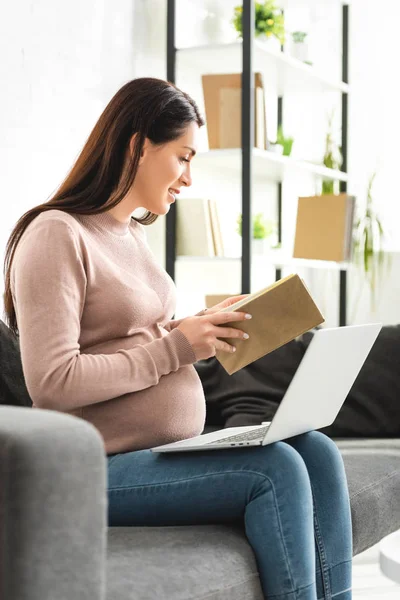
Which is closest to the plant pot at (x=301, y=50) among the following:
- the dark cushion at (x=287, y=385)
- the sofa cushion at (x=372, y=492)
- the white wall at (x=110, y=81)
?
the white wall at (x=110, y=81)

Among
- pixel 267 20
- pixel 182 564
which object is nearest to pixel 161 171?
pixel 182 564

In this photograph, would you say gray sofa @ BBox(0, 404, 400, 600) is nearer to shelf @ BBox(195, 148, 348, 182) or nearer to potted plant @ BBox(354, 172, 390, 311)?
shelf @ BBox(195, 148, 348, 182)

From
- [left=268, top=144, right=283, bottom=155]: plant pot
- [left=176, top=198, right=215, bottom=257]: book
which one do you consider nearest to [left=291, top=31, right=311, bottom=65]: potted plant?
[left=268, top=144, right=283, bottom=155]: plant pot

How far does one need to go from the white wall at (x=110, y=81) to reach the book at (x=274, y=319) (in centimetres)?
128

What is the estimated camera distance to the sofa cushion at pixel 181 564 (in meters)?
1.16

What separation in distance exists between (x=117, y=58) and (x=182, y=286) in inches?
34.5

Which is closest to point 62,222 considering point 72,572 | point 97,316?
point 97,316

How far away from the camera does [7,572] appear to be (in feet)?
3.00

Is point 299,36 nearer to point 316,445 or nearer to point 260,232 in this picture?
point 260,232

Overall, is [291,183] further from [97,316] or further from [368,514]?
[97,316]

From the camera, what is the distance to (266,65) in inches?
139

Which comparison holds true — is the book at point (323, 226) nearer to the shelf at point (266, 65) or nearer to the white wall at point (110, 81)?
the white wall at point (110, 81)

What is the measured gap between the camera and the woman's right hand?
145cm

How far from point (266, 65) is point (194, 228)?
76cm
